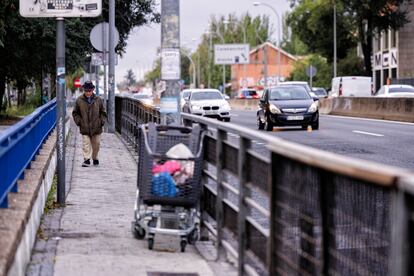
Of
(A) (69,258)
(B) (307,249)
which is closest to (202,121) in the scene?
(A) (69,258)

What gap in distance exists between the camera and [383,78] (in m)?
84.8

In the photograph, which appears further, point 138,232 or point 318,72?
point 318,72

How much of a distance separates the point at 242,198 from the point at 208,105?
113ft

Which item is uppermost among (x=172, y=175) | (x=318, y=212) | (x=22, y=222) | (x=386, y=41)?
(x=386, y=41)

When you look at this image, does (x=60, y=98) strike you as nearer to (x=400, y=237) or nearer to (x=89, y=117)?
(x=89, y=117)

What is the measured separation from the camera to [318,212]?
515cm

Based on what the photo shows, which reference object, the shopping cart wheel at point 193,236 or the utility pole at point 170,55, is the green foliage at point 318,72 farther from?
the shopping cart wheel at point 193,236

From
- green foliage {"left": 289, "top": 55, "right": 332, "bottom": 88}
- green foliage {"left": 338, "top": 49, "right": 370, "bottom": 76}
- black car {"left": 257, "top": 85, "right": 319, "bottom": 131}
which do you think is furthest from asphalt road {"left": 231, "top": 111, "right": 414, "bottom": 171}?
green foliage {"left": 289, "top": 55, "right": 332, "bottom": 88}

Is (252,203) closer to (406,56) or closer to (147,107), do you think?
(147,107)

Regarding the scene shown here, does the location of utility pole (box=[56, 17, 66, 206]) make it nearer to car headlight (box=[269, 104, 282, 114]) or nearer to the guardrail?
the guardrail

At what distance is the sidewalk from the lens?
7934 millimetres

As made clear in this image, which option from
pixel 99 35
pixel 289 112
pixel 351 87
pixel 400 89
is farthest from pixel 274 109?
pixel 351 87

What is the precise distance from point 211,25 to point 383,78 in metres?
67.3

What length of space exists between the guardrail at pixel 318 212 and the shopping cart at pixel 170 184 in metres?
1.03
